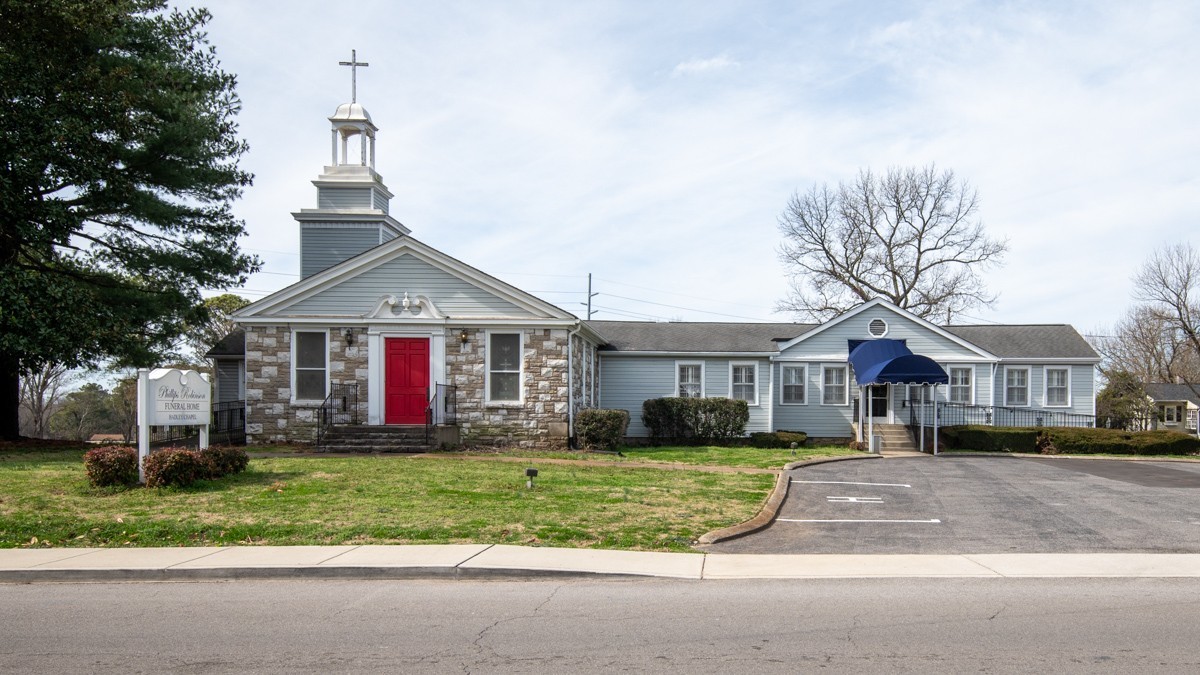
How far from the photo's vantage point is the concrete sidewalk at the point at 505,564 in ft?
30.1

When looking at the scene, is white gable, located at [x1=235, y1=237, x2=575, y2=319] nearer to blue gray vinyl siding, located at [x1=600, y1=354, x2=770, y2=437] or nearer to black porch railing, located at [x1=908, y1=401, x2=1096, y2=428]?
blue gray vinyl siding, located at [x1=600, y1=354, x2=770, y2=437]

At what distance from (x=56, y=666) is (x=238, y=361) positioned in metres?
24.5

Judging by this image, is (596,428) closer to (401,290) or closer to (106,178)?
(401,290)

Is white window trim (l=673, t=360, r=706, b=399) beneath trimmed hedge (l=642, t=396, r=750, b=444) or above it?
above

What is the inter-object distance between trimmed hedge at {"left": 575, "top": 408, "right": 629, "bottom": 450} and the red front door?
3916mm

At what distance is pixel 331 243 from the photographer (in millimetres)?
27750

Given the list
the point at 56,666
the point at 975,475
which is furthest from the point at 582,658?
the point at 975,475

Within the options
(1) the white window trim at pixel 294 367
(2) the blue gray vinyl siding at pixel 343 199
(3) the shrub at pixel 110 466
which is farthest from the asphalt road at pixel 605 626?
(2) the blue gray vinyl siding at pixel 343 199

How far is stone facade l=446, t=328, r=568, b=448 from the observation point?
22.7 meters

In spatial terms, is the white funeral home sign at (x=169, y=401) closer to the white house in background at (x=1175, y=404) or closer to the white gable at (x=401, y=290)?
the white gable at (x=401, y=290)

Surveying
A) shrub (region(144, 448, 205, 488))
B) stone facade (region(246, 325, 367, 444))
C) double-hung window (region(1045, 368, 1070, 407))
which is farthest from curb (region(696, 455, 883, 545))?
double-hung window (region(1045, 368, 1070, 407))

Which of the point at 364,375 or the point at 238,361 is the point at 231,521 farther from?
the point at 238,361

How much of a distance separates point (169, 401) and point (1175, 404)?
65061 mm

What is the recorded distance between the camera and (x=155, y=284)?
24922mm
